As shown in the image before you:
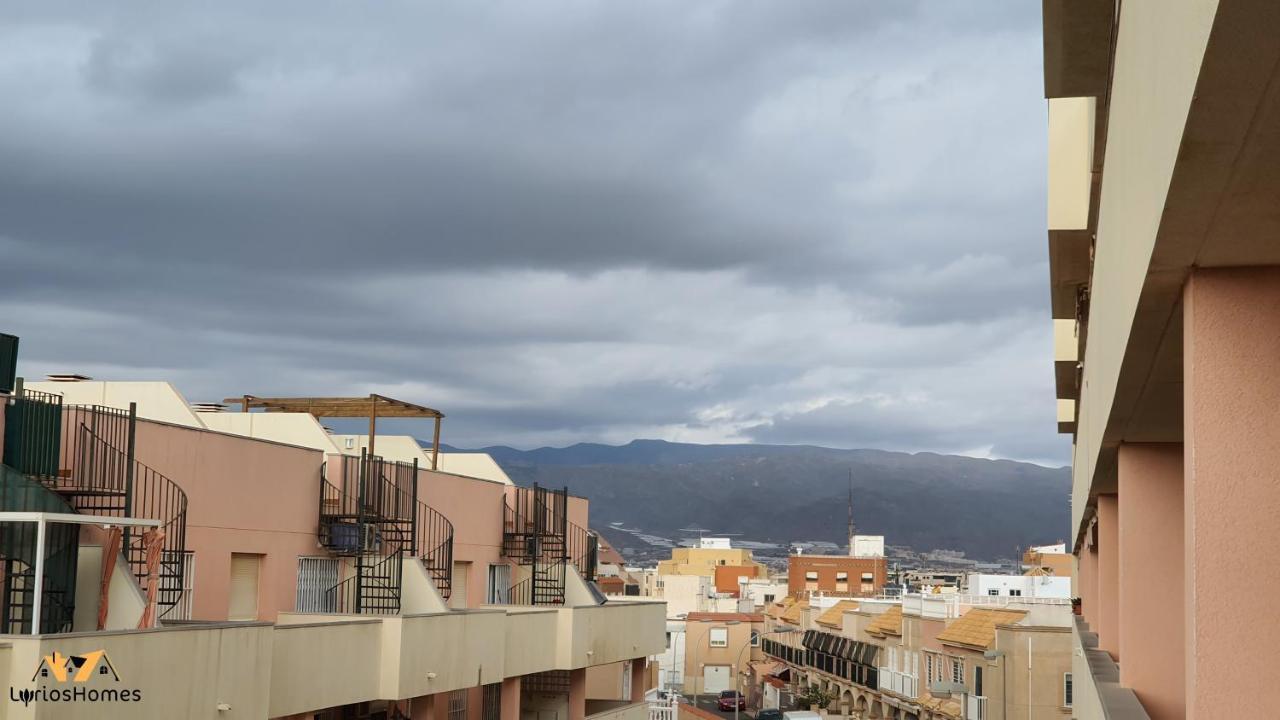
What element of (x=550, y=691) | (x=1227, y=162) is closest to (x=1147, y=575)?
(x=1227, y=162)

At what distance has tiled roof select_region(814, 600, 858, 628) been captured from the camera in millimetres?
97569

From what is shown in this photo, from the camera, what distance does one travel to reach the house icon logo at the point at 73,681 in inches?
611

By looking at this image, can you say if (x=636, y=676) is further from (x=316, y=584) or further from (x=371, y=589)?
(x=316, y=584)

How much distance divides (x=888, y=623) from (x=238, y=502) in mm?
59471

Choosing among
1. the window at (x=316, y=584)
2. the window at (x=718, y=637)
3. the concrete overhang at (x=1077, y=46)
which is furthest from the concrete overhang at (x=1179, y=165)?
the window at (x=718, y=637)

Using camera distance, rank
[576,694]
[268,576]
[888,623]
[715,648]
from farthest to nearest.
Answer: [715,648], [888,623], [576,694], [268,576]

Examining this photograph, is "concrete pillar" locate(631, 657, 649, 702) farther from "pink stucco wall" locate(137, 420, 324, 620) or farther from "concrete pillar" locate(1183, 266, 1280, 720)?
"concrete pillar" locate(1183, 266, 1280, 720)

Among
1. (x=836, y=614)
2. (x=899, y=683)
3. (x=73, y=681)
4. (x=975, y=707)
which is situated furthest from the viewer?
(x=836, y=614)

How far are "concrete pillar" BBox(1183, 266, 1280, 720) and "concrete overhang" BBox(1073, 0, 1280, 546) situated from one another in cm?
18

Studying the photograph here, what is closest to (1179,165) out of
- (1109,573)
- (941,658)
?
(1109,573)

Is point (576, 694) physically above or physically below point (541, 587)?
below

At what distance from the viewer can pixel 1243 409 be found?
17.4 feet

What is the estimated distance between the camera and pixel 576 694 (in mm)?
38250

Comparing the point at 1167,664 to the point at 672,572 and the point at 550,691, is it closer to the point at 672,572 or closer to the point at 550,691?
the point at 550,691
